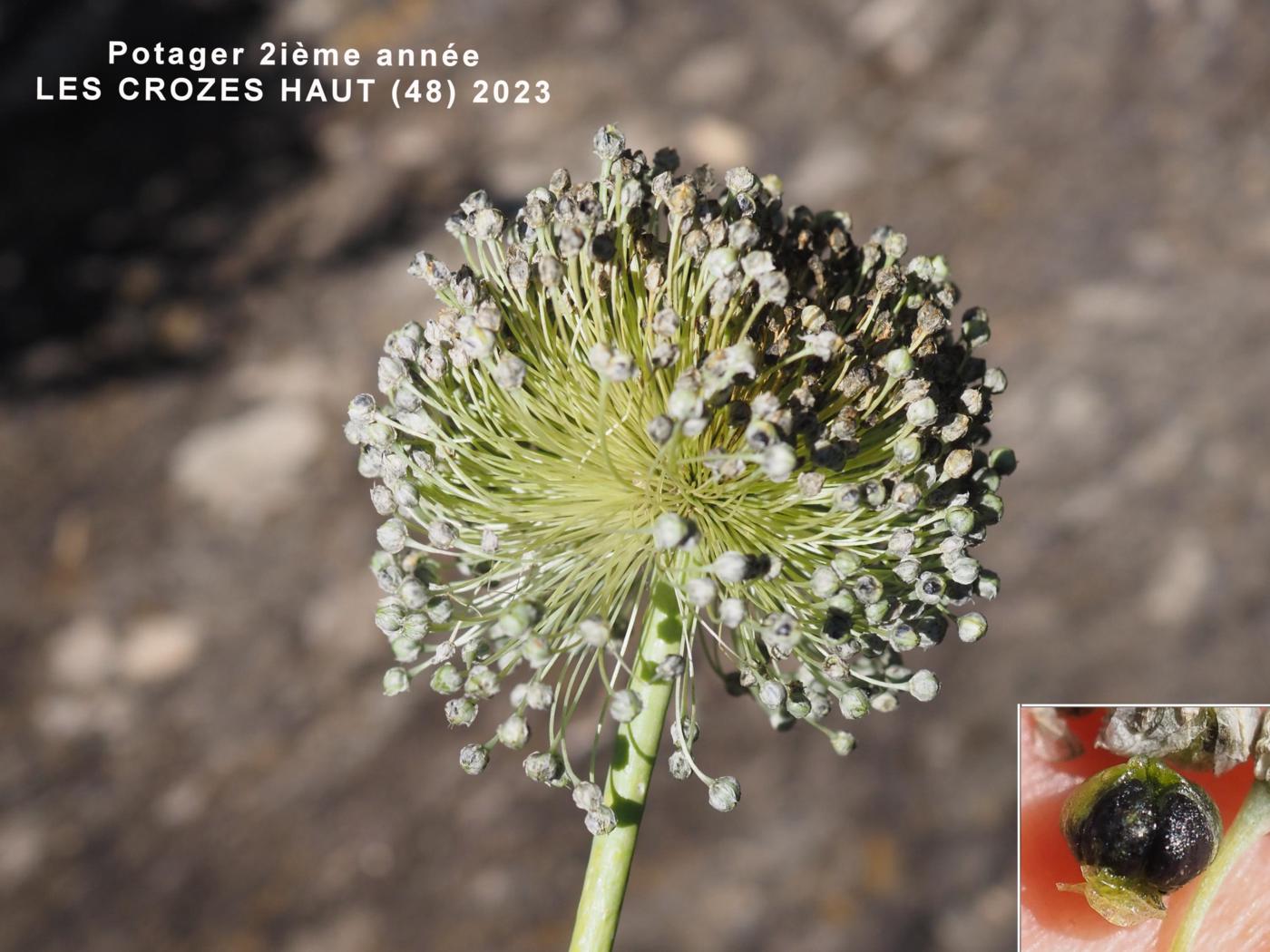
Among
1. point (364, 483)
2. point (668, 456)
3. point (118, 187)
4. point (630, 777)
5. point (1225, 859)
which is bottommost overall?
point (1225, 859)

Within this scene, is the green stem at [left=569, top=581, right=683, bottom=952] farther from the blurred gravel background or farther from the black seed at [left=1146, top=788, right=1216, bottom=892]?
the blurred gravel background

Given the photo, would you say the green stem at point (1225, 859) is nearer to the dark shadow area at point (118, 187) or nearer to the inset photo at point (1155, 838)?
the inset photo at point (1155, 838)

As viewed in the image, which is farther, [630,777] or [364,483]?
[364,483]

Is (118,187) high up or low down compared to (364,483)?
up

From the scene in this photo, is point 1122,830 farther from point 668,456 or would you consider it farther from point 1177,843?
point 668,456

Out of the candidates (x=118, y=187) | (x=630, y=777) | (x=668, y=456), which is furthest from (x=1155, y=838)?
(x=118, y=187)

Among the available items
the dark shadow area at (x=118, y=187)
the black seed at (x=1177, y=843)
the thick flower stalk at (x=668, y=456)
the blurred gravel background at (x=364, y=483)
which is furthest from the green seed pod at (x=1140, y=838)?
the dark shadow area at (x=118, y=187)
